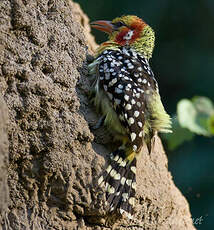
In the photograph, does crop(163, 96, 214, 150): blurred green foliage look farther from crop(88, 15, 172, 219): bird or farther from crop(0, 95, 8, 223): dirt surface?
crop(0, 95, 8, 223): dirt surface

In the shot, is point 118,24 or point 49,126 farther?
point 118,24

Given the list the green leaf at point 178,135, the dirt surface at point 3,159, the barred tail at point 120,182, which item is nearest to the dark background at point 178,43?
the green leaf at point 178,135

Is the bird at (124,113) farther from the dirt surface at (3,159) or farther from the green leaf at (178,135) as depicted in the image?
the green leaf at (178,135)

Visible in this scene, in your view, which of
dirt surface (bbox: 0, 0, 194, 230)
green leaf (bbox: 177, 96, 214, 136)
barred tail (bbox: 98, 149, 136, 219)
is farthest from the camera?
green leaf (bbox: 177, 96, 214, 136)

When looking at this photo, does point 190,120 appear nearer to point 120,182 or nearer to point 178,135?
point 178,135

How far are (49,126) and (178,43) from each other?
239 inches

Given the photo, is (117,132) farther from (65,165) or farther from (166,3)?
(166,3)

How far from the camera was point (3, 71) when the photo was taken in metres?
3.59

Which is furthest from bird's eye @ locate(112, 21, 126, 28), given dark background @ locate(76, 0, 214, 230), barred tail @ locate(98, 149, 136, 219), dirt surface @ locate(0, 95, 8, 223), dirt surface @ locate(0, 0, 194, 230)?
dark background @ locate(76, 0, 214, 230)

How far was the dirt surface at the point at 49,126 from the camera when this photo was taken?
11.9ft

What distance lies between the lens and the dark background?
900cm

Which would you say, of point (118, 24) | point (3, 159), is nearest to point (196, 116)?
point (118, 24)

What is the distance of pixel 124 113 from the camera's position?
397cm

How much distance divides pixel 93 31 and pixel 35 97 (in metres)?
5.48
